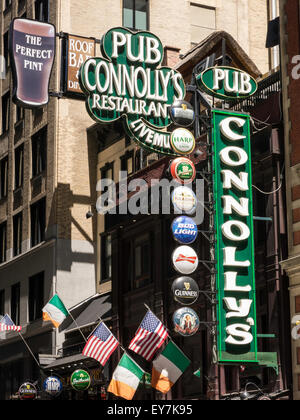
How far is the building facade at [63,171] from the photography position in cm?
5050

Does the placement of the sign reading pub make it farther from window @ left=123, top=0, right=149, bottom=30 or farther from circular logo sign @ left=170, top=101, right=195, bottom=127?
window @ left=123, top=0, right=149, bottom=30

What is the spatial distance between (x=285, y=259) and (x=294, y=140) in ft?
12.7

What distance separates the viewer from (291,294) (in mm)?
30938

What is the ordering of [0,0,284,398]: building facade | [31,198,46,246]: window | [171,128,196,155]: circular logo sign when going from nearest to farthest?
[171,128,196,155]: circular logo sign → [0,0,284,398]: building facade → [31,198,46,246]: window

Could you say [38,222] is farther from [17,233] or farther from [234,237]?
→ [234,237]

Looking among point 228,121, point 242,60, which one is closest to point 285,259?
point 228,121

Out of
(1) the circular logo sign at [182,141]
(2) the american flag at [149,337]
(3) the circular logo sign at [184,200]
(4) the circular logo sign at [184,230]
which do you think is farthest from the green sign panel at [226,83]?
(2) the american flag at [149,337]

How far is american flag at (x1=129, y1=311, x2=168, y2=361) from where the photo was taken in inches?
1390

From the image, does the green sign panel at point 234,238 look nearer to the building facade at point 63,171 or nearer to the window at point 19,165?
the building facade at point 63,171

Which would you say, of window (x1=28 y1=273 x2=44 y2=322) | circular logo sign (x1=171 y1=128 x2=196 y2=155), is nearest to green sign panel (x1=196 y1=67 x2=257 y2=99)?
circular logo sign (x1=171 y1=128 x2=196 y2=155)

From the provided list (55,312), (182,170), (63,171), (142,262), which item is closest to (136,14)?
(63,171)

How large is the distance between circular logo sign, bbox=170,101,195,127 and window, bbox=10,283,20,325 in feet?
77.8

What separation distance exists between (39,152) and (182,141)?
22256 mm
